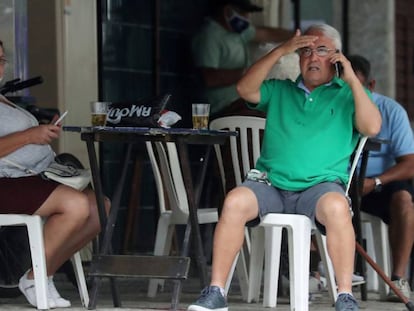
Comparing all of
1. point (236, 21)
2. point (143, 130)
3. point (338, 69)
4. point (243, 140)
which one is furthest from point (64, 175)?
point (236, 21)

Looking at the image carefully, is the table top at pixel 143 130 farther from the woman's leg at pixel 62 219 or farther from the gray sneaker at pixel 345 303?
the gray sneaker at pixel 345 303

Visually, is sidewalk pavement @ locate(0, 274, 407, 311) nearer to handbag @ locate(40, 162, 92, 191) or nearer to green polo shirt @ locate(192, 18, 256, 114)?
handbag @ locate(40, 162, 92, 191)

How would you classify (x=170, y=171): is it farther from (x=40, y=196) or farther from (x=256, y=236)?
(x=40, y=196)

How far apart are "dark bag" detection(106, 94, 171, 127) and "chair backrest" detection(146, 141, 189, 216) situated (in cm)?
59

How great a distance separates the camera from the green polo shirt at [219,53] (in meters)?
7.24

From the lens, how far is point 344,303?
14.9ft

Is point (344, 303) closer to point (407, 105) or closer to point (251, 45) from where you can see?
point (251, 45)

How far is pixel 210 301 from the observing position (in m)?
4.50

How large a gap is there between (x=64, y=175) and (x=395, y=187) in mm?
1727

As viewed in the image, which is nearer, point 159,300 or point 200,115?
point 200,115

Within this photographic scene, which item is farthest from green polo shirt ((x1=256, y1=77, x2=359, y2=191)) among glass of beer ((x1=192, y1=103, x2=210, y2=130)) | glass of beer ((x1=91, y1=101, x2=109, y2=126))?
glass of beer ((x1=91, y1=101, x2=109, y2=126))

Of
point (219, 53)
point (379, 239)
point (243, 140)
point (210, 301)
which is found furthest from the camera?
point (219, 53)

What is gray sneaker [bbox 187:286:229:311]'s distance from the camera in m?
4.48

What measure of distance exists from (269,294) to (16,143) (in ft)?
4.20
